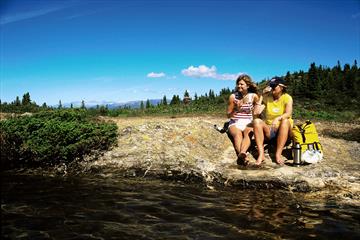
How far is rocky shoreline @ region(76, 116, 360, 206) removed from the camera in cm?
934

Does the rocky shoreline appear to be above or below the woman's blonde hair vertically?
below

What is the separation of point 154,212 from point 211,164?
3.63 metres

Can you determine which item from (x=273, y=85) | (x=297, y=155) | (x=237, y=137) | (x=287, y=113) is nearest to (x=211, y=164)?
(x=237, y=137)

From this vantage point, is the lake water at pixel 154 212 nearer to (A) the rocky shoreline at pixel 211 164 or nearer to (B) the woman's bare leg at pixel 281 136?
(A) the rocky shoreline at pixel 211 164

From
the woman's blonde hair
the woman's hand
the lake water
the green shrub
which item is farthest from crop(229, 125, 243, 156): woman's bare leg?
the green shrub

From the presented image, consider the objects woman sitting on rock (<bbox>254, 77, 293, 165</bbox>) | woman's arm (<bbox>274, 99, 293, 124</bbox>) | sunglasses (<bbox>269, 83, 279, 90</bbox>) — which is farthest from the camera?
sunglasses (<bbox>269, 83, 279, 90</bbox>)

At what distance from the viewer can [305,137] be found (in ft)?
34.2

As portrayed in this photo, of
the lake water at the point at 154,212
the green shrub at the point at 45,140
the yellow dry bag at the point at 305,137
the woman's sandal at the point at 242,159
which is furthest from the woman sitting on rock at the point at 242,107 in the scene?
the green shrub at the point at 45,140

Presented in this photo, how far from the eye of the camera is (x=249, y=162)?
34.1 ft

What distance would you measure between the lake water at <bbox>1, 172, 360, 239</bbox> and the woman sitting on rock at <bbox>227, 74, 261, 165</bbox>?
2214 millimetres

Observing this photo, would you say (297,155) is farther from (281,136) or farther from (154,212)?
(154,212)

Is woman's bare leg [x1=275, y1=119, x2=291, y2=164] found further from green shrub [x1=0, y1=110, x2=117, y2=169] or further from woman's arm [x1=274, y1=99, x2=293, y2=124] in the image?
green shrub [x1=0, y1=110, x2=117, y2=169]

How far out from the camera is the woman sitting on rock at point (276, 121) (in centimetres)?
1028

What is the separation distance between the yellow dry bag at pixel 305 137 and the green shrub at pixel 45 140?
18.4ft
